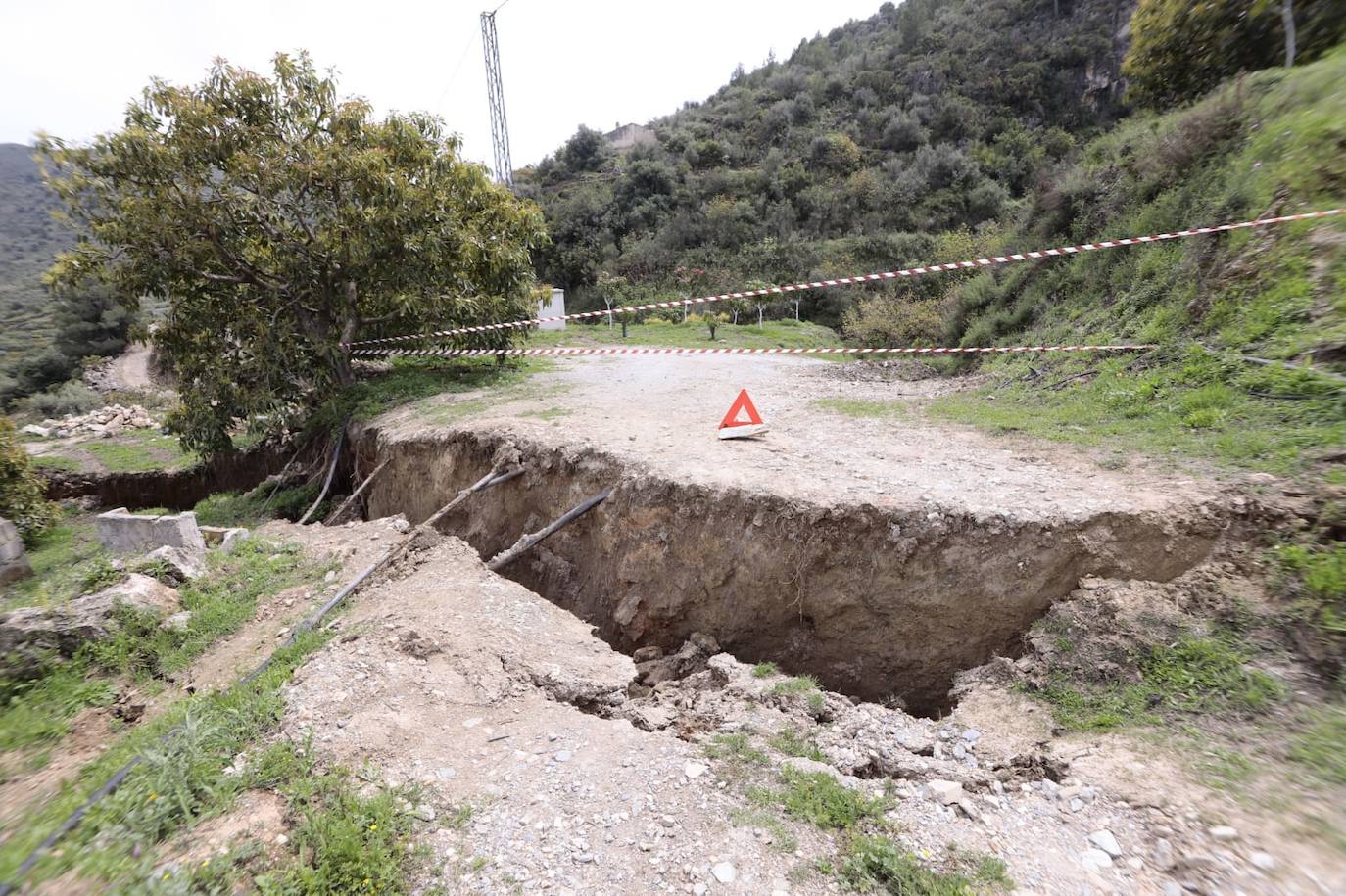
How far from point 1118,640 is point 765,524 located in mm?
2540

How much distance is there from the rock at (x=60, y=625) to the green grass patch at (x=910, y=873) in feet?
19.3

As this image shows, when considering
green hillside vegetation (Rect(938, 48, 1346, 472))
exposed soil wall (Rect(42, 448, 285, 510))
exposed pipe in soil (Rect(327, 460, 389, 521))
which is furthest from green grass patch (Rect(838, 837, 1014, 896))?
exposed soil wall (Rect(42, 448, 285, 510))

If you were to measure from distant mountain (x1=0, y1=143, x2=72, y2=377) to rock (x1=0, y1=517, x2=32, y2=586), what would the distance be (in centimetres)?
2519

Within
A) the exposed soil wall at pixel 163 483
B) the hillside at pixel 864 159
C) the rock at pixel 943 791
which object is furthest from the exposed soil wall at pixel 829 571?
the hillside at pixel 864 159

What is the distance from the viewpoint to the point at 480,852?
119 inches

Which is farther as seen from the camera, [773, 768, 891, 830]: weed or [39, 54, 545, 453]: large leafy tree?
[39, 54, 545, 453]: large leafy tree

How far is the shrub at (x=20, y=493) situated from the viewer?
1138 centimetres

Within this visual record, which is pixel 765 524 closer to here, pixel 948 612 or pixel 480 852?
pixel 948 612

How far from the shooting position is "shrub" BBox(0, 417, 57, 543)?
11.4 metres

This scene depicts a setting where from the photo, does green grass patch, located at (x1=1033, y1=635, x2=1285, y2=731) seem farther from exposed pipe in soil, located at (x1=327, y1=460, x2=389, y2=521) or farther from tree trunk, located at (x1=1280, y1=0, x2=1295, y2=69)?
tree trunk, located at (x1=1280, y1=0, x2=1295, y2=69)

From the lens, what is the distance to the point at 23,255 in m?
50.9

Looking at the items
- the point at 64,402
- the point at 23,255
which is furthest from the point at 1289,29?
the point at 23,255

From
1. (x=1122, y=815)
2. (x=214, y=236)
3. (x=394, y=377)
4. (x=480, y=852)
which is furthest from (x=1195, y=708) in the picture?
(x=214, y=236)

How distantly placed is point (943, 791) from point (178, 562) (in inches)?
279
